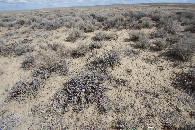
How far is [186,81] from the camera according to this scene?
4.10 metres

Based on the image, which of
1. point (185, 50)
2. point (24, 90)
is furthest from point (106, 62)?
point (185, 50)

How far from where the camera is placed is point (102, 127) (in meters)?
3.06

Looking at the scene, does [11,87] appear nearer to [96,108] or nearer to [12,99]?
[12,99]

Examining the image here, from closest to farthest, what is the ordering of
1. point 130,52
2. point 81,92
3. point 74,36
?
point 81,92, point 130,52, point 74,36

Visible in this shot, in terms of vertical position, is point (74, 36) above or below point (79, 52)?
above

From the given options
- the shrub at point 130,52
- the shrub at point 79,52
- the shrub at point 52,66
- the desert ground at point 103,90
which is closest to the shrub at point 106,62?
the desert ground at point 103,90

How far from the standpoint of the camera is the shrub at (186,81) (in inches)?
152

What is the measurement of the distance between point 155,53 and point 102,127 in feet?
17.0

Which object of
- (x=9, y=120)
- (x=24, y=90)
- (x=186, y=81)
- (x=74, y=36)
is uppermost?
(x=74, y=36)

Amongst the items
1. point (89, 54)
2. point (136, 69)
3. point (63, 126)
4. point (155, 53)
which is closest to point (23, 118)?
point (63, 126)

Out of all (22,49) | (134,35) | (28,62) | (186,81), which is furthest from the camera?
(134,35)

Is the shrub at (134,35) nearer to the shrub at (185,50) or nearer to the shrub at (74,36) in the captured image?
the shrub at (185,50)

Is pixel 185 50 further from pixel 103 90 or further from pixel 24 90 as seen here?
pixel 24 90

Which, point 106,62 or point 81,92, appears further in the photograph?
point 106,62
